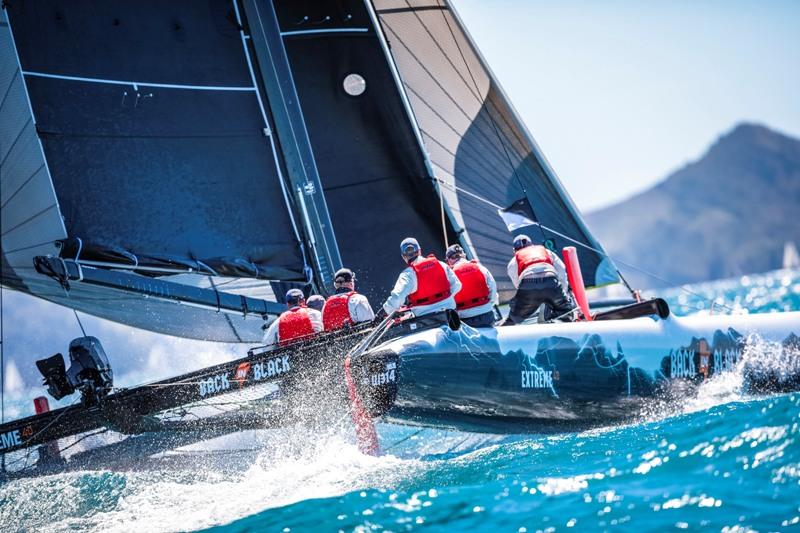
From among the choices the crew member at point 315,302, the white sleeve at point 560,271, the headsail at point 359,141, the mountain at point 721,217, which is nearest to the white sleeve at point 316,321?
the crew member at point 315,302

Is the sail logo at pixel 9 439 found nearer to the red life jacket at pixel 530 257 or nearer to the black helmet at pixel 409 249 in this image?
the black helmet at pixel 409 249

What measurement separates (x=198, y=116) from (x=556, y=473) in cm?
442

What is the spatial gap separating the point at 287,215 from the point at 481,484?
388 centimetres

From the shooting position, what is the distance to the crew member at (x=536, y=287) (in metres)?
5.74

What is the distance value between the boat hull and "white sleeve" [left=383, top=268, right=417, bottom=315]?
1.06 ft

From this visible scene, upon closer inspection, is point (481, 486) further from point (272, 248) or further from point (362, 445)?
point (272, 248)

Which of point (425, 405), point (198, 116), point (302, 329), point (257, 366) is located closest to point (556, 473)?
point (425, 405)

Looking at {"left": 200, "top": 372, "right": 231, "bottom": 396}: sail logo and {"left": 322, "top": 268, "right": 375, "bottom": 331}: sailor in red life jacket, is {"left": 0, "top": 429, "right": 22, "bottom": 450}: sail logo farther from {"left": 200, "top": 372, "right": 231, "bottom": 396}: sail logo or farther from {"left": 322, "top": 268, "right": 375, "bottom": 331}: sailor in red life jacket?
{"left": 322, "top": 268, "right": 375, "bottom": 331}: sailor in red life jacket

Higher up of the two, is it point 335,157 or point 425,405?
point 335,157

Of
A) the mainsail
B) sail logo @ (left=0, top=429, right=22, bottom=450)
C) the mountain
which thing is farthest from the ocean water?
the mountain

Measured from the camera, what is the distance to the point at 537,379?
480cm

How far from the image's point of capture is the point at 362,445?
168 inches

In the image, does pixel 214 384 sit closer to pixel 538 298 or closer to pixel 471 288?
pixel 471 288

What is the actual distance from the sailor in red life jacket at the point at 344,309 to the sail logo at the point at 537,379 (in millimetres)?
1132
